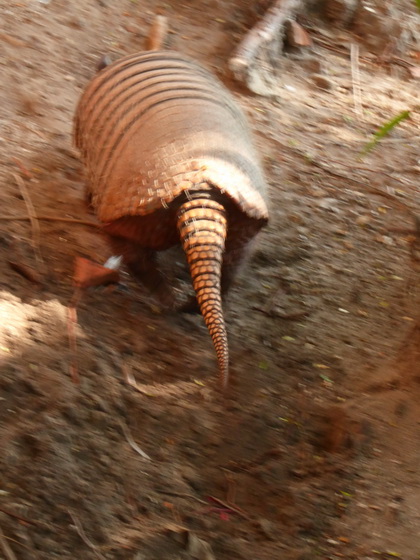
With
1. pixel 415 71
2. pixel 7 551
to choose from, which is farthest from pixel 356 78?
pixel 7 551

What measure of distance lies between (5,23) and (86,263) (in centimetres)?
224

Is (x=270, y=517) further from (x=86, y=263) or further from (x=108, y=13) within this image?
(x=108, y=13)

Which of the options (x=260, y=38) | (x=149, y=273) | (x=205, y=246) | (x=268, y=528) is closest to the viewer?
(x=268, y=528)

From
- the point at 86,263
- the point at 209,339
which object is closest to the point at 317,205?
the point at 209,339

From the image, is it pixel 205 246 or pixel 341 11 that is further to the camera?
pixel 341 11

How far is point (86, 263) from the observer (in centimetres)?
261

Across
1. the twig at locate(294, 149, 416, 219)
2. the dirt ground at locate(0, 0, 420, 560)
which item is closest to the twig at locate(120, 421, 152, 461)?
the dirt ground at locate(0, 0, 420, 560)

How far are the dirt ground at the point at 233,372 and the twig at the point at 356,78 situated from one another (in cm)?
17

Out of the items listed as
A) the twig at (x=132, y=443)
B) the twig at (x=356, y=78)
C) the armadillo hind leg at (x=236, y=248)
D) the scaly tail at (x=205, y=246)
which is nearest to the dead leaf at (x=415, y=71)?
the twig at (x=356, y=78)

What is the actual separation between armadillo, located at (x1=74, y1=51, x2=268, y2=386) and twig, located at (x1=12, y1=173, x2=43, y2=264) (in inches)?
10.7

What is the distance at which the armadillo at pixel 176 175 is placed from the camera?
2.27 m

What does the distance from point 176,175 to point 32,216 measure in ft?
3.00

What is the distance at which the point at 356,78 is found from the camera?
14.7 ft

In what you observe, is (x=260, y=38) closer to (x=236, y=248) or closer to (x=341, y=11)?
(x=341, y=11)
